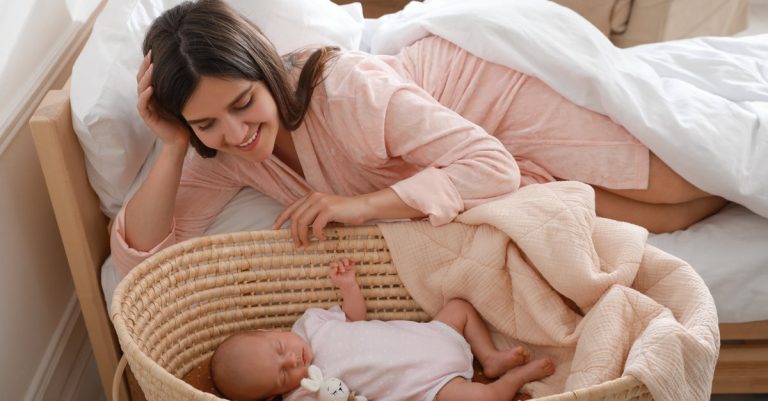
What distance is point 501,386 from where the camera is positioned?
4.17 ft

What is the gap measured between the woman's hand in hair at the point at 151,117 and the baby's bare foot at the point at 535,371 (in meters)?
0.61

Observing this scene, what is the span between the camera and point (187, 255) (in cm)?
132

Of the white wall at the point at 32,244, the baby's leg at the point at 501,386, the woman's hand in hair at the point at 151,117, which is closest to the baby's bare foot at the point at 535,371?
the baby's leg at the point at 501,386

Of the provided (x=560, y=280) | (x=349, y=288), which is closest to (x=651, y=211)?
(x=560, y=280)

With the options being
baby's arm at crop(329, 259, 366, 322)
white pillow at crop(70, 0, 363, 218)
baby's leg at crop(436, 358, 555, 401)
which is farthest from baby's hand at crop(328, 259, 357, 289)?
white pillow at crop(70, 0, 363, 218)

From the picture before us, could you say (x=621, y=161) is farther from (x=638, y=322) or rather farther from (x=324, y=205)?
(x=324, y=205)

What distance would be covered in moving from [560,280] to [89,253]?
2.39ft

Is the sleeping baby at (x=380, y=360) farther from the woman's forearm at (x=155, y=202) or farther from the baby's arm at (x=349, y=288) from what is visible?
the woman's forearm at (x=155, y=202)

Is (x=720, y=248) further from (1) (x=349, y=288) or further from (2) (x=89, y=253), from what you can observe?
(2) (x=89, y=253)

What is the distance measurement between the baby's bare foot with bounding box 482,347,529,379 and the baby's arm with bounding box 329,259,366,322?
22 cm

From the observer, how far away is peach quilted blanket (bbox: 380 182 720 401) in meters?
1.15

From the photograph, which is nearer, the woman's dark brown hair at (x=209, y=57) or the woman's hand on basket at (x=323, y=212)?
the woman's dark brown hair at (x=209, y=57)

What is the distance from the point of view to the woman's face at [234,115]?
1206mm

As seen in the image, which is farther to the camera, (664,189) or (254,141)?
(664,189)
